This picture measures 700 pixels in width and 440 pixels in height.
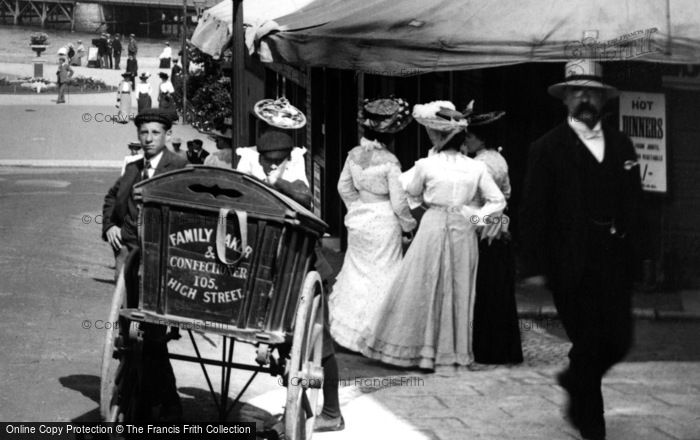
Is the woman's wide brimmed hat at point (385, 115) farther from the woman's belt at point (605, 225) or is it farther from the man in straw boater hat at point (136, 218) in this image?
the woman's belt at point (605, 225)

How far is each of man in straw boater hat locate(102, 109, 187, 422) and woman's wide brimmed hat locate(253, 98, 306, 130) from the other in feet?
2.21

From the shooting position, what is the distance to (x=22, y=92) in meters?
44.1

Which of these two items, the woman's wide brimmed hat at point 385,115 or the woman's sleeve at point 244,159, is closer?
the woman's sleeve at point 244,159

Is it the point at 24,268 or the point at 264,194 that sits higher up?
the point at 264,194

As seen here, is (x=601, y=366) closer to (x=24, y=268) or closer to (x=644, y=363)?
(x=644, y=363)

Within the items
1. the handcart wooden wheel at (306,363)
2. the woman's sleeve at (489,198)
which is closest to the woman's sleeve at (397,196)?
the woman's sleeve at (489,198)

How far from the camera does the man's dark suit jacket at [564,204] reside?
20.3 ft

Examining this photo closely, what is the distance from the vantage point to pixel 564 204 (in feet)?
20.6

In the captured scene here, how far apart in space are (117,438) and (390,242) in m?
3.54

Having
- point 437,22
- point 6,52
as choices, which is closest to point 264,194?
point 437,22

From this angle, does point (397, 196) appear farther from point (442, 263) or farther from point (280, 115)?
point (280, 115)

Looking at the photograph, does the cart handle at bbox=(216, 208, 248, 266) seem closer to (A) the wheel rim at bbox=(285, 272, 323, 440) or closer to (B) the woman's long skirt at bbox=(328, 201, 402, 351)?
(A) the wheel rim at bbox=(285, 272, 323, 440)

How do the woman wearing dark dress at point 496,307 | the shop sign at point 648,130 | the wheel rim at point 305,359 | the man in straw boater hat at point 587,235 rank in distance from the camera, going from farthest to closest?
1. the shop sign at point 648,130
2. the woman wearing dark dress at point 496,307
3. the man in straw boater hat at point 587,235
4. the wheel rim at point 305,359

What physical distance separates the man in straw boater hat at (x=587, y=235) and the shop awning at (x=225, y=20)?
924 cm
